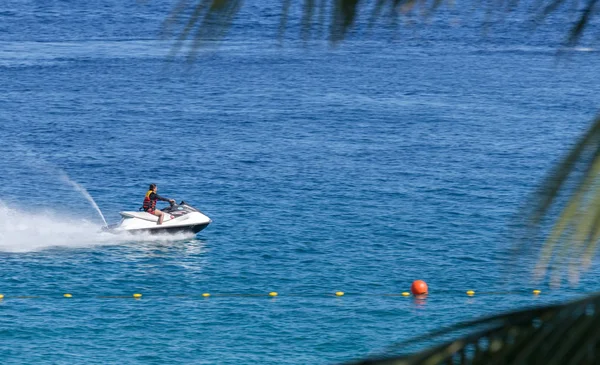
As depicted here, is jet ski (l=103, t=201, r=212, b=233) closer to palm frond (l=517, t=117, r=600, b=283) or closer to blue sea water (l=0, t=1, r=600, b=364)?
blue sea water (l=0, t=1, r=600, b=364)

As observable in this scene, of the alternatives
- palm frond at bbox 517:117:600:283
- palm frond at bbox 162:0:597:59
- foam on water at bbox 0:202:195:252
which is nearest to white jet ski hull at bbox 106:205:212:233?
foam on water at bbox 0:202:195:252

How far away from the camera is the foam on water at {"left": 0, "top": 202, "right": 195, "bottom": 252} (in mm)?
34062

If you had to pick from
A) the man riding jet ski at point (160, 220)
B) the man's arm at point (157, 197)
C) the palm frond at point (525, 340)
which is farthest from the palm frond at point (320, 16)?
the man riding jet ski at point (160, 220)

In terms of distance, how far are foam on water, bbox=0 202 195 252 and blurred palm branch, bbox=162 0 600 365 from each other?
3265 centimetres

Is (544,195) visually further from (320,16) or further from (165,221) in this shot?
(165,221)

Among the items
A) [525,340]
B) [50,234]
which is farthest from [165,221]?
[525,340]

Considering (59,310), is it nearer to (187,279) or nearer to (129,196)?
(187,279)

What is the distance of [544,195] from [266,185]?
41.2 m

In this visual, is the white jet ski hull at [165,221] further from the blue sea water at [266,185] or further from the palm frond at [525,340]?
the palm frond at [525,340]

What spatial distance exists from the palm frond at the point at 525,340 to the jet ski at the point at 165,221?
31994mm

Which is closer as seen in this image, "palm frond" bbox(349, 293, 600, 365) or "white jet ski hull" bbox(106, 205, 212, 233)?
"palm frond" bbox(349, 293, 600, 365)

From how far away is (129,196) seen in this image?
40.5 m

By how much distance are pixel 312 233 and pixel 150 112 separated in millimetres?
26355

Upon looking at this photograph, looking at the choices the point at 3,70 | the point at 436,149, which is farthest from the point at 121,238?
the point at 3,70
